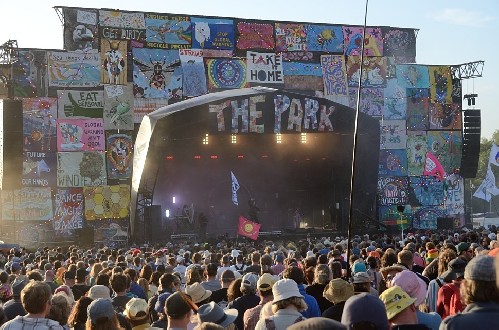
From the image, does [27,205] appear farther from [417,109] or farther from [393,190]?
[417,109]

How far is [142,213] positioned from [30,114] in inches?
310

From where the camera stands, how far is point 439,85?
154 ft

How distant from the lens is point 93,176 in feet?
131

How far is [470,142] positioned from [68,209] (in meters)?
22.6

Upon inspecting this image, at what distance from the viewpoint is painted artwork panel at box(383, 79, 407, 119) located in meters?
45.7

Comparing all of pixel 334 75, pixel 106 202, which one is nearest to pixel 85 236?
pixel 106 202

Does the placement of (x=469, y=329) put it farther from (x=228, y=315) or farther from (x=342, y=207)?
(x=342, y=207)

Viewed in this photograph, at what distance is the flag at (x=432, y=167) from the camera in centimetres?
Result: 4544

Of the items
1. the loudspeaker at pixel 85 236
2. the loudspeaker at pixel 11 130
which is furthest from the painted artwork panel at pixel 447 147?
the loudspeaker at pixel 11 130

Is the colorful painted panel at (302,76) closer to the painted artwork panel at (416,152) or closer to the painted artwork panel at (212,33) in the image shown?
the painted artwork panel at (212,33)

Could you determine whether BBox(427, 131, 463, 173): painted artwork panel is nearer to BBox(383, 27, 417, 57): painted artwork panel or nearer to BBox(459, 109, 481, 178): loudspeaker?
BBox(459, 109, 481, 178): loudspeaker

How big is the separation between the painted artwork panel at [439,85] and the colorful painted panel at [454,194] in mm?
4394

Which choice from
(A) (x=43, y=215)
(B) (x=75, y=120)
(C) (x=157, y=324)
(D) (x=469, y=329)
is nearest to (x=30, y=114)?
(B) (x=75, y=120)

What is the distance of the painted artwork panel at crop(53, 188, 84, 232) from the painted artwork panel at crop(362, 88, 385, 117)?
1630 cm
